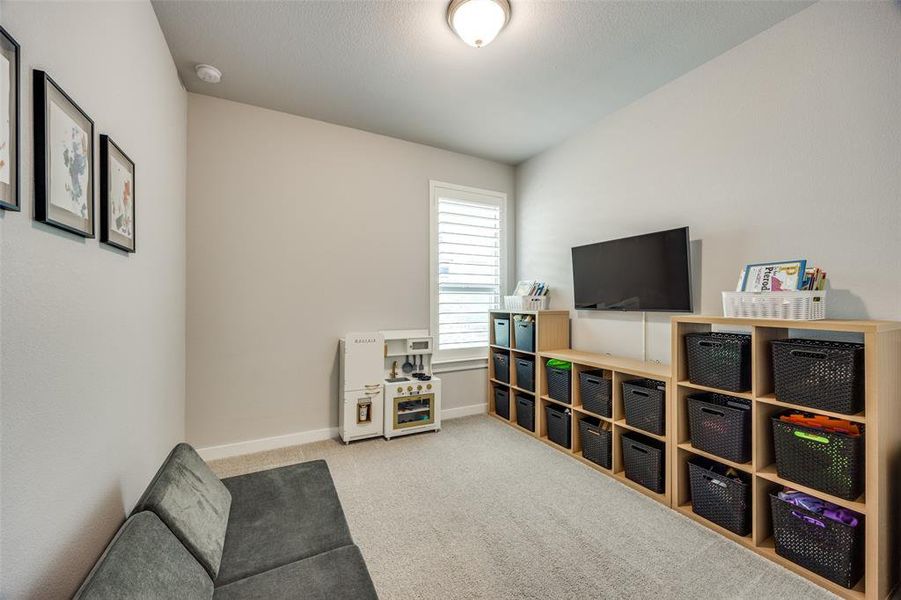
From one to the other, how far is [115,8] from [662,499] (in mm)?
3672

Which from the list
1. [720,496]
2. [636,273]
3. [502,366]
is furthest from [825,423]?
[502,366]

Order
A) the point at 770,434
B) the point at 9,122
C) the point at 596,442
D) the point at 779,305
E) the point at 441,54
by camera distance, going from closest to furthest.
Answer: the point at 9,122, the point at 779,305, the point at 770,434, the point at 441,54, the point at 596,442

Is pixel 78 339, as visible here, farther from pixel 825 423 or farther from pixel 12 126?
pixel 825 423

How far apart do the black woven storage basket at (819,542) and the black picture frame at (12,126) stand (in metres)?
2.99

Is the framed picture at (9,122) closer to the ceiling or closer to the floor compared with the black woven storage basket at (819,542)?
closer to the ceiling

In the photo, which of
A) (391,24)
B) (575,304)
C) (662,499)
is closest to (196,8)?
(391,24)

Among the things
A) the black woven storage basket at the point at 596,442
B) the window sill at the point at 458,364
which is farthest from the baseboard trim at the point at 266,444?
the black woven storage basket at the point at 596,442

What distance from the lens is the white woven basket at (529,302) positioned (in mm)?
3763

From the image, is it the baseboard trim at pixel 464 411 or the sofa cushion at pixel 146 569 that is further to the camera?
the baseboard trim at pixel 464 411

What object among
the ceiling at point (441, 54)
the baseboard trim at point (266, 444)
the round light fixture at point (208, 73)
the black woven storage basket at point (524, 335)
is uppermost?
the ceiling at point (441, 54)

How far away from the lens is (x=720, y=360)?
82.1 inches

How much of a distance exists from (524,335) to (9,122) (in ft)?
11.1

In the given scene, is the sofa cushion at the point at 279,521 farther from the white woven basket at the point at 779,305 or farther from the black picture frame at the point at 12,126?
the white woven basket at the point at 779,305

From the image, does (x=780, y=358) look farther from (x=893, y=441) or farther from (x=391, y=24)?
(x=391, y=24)
